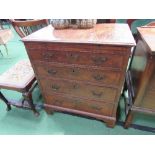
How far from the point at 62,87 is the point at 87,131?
60 cm

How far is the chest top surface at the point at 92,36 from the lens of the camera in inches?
40.4

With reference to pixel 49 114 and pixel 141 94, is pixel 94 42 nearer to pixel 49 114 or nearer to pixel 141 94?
pixel 141 94

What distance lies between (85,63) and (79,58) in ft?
0.21

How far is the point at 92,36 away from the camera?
3.72 ft

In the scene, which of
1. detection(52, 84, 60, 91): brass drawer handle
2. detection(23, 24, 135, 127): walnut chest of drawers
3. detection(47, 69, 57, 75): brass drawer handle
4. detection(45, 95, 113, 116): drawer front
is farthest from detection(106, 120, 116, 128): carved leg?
detection(47, 69, 57, 75): brass drawer handle

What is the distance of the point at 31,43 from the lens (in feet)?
3.85

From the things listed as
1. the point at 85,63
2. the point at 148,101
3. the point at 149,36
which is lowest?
the point at 148,101

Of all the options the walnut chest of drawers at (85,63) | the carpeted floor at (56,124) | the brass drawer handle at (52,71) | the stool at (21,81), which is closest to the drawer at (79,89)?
the walnut chest of drawers at (85,63)

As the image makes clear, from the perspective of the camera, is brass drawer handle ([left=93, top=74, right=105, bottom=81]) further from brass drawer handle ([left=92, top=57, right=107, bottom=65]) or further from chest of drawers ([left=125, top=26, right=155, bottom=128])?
chest of drawers ([left=125, top=26, right=155, bottom=128])

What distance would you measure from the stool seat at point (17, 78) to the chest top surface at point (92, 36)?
573 millimetres

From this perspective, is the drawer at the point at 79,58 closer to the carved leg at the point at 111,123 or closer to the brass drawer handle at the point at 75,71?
the brass drawer handle at the point at 75,71

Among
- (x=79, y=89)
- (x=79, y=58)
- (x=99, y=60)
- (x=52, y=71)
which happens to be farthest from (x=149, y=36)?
(x=52, y=71)

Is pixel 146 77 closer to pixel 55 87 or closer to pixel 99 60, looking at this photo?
pixel 99 60
